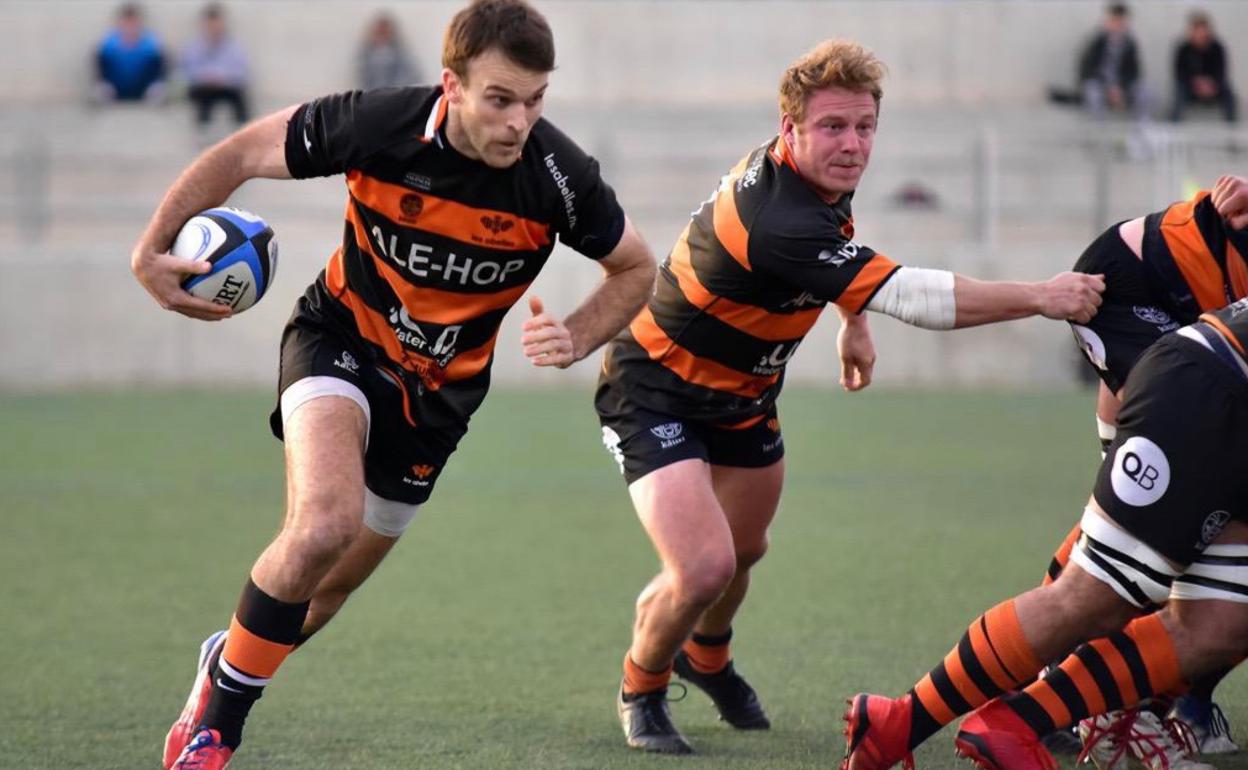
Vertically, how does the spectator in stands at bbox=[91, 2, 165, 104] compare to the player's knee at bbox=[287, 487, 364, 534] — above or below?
below

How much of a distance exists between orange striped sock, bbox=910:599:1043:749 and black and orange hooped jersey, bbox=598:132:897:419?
3.16ft

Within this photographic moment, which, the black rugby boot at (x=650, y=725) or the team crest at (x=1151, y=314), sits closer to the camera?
the team crest at (x=1151, y=314)

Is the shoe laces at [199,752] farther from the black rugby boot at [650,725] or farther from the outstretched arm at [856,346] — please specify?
the outstretched arm at [856,346]

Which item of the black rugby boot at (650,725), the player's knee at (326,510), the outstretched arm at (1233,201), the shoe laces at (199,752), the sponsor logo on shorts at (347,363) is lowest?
the black rugby boot at (650,725)

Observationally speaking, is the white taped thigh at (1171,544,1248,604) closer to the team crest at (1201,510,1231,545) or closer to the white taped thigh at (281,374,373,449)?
the team crest at (1201,510,1231,545)

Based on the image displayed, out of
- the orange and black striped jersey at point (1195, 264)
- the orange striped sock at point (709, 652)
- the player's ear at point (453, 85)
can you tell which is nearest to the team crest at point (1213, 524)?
the orange and black striped jersey at point (1195, 264)

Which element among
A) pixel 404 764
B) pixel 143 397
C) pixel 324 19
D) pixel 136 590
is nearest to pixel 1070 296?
pixel 404 764

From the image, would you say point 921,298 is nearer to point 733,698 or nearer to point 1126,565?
point 1126,565

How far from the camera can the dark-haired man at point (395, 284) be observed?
172 inches

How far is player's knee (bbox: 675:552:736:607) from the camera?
4973 millimetres

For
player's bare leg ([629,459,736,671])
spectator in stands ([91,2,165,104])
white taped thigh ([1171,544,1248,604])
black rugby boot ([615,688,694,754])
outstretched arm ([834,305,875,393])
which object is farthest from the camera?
spectator in stands ([91,2,165,104])

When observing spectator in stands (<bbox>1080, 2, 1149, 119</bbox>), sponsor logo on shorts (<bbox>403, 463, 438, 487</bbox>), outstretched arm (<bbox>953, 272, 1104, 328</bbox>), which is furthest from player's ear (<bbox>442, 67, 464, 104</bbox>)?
spectator in stands (<bbox>1080, 2, 1149, 119</bbox>)

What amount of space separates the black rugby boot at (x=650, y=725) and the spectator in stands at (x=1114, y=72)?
51.1ft

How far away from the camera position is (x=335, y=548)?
4277 mm
